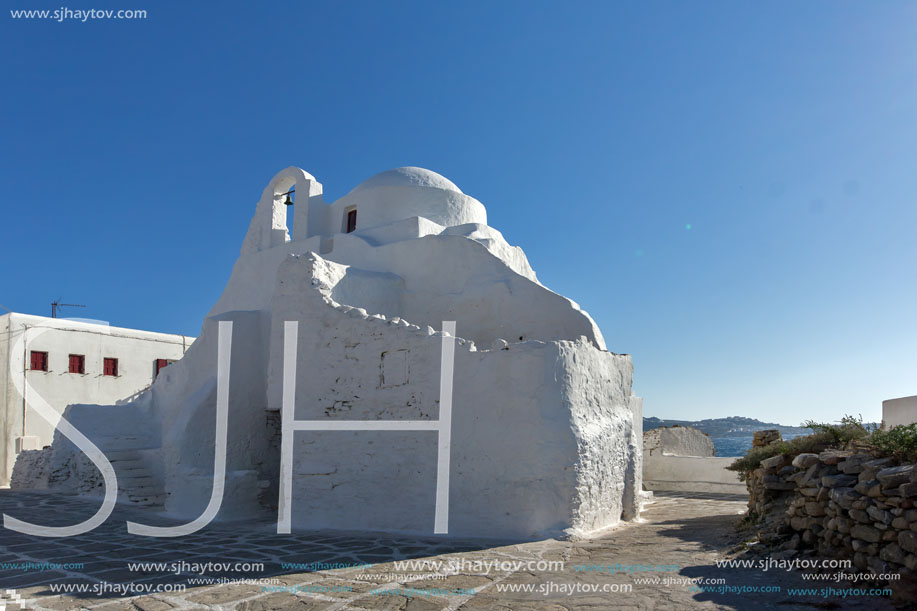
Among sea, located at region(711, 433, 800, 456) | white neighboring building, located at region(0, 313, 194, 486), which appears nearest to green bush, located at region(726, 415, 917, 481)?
sea, located at region(711, 433, 800, 456)

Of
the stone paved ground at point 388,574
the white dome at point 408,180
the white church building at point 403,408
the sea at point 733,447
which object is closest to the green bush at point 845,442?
the stone paved ground at point 388,574

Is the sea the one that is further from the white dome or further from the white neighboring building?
the white neighboring building

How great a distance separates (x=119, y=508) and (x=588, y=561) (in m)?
7.89

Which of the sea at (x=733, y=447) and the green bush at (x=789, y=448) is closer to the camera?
the green bush at (x=789, y=448)

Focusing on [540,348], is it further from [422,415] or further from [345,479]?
[345,479]

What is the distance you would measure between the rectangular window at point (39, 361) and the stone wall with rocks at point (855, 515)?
17.5 metres

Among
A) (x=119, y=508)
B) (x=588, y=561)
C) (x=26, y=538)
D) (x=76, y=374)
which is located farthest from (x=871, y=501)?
(x=76, y=374)

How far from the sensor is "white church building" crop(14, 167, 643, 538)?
7652mm

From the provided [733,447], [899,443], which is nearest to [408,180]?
[899,443]

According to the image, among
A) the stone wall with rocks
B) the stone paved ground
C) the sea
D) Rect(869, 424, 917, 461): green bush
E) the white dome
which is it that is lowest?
the sea

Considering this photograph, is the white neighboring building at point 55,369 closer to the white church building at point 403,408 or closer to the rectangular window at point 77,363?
the rectangular window at point 77,363

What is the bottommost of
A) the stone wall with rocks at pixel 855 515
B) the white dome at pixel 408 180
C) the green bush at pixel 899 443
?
the stone wall with rocks at pixel 855 515

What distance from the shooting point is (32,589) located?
5305mm

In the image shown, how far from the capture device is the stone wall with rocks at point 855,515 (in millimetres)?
4379
